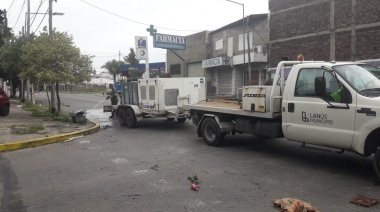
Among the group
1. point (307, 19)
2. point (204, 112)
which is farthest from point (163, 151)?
point (307, 19)

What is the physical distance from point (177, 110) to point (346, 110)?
6949 mm

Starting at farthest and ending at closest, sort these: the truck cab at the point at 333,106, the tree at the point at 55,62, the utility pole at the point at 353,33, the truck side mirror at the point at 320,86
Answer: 1. the utility pole at the point at 353,33
2. the tree at the point at 55,62
3. the truck side mirror at the point at 320,86
4. the truck cab at the point at 333,106

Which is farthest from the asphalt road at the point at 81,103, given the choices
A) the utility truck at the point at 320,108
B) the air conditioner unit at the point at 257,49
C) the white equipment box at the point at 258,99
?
the utility truck at the point at 320,108

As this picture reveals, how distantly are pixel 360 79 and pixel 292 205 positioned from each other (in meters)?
2.84

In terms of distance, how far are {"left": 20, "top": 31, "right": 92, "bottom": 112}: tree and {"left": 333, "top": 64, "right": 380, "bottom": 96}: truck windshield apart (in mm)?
11930

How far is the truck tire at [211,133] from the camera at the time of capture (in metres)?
8.81

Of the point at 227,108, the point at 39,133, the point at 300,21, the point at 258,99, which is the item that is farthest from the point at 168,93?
the point at 300,21

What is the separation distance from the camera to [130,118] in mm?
13117

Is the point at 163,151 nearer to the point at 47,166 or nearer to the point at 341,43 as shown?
the point at 47,166

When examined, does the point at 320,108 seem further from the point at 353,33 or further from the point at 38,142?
the point at 353,33

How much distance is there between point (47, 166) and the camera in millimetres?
7301

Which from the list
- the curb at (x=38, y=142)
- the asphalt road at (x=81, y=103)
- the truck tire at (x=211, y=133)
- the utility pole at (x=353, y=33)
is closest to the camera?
the truck tire at (x=211, y=133)

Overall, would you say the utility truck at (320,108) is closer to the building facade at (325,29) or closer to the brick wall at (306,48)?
the building facade at (325,29)

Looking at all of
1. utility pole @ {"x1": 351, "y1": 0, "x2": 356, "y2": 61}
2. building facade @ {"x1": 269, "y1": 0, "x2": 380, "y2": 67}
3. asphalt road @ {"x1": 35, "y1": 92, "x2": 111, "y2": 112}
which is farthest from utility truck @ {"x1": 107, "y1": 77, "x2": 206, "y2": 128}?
utility pole @ {"x1": 351, "y1": 0, "x2": 356, "y2": 61}
